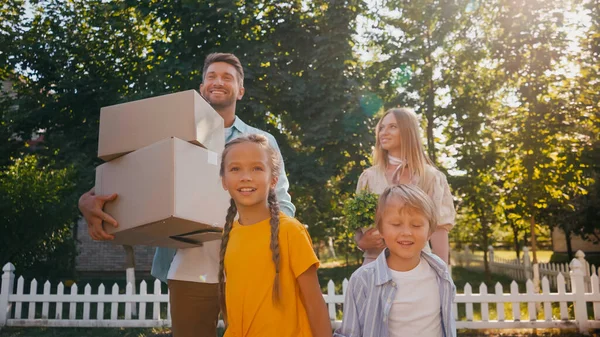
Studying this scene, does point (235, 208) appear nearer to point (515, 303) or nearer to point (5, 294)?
point (515, 303)

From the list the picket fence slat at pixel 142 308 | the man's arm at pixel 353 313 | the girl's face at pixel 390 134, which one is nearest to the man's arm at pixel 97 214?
the man's arm at pixel 353 313

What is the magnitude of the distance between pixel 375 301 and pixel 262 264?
0.60 meters

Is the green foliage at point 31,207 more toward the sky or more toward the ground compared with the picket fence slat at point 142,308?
more toward the sky

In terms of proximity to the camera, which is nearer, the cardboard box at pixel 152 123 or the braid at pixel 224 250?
the braid at pixel 224 250

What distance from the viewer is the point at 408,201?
2.29m

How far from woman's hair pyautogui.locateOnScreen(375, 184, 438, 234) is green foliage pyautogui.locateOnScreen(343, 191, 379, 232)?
30cm

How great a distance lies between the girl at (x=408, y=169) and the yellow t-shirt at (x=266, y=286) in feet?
3.06

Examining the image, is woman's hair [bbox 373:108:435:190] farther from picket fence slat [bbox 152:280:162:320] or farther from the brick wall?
the brick wall

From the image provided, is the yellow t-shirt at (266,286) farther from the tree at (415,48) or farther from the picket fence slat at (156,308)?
the tree at (415,48)

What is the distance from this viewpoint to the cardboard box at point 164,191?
203cm

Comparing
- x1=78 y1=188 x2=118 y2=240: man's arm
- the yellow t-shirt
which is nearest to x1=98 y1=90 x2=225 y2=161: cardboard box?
x1=78 y1=188 x2=118 y2=240: man's arm

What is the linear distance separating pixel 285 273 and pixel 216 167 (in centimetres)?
65

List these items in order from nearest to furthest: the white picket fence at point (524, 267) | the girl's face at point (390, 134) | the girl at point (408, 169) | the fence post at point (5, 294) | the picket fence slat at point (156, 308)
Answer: the girl at point (408, 169)
the girl's face at point (390, 134)
the picket fence slat at point (156, 308)
the fence post at point (5, 294)
the white picket fence at point (524, 267)

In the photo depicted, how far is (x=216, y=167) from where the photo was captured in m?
2.30
